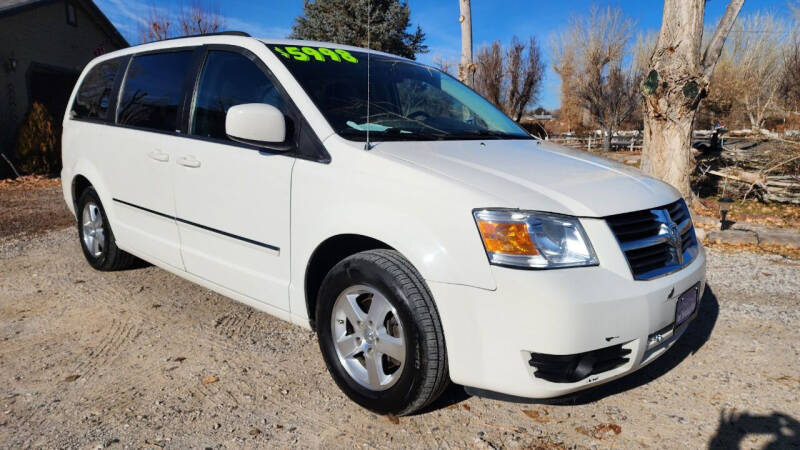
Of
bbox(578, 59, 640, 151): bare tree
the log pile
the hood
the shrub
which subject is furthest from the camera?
bbox(578, 59, 640, 151): bare tree

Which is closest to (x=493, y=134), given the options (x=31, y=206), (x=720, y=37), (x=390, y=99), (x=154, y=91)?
(x=390, y=99)

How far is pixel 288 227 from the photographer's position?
2701mm

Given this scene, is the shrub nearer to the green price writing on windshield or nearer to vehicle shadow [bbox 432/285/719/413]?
the green price writing on windshield

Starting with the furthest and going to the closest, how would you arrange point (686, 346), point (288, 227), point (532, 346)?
point (686, 346)
point (288, 227)
point (532, 346)

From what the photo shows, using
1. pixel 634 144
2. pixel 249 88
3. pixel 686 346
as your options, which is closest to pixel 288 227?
pixel 249 88

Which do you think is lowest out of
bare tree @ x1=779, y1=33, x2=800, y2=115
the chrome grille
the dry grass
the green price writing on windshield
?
the dry grass

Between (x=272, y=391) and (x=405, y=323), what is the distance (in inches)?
38.1

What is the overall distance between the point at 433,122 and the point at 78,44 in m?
15.8

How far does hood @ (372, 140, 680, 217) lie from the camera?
2184 millimetres

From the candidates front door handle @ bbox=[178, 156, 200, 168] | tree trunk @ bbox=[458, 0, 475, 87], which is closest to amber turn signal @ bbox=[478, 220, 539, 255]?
front door handle @ bbox=[178, 156, 200, 168]

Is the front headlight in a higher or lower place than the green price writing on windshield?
lower

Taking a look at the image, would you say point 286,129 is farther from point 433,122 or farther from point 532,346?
point 532,346

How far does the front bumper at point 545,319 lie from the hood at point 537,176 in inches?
6.5

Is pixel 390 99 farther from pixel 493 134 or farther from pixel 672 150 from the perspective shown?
pixel 672 150
